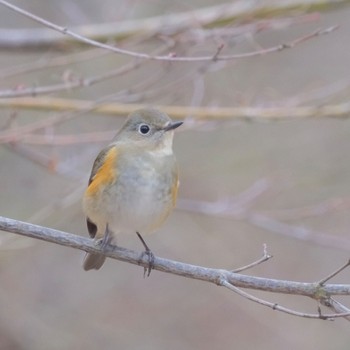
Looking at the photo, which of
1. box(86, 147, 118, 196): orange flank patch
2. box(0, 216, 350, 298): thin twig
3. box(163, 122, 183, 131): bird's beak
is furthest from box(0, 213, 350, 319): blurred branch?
box(163, 122, 183, 131): bird's beak

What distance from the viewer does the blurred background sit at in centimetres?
667

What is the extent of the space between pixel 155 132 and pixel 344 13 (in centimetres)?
521

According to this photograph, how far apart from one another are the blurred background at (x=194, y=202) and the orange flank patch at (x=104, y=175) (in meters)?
1.49

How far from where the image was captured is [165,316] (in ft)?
30.1

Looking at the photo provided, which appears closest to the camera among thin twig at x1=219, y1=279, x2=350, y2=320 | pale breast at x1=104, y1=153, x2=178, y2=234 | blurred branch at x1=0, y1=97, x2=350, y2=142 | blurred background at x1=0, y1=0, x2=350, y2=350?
thin twig at x1=219, y1=279, x2=350, y2=320

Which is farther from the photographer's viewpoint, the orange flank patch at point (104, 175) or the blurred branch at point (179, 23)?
the blurred branch at point (179, 23)

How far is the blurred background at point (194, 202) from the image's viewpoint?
21.9 feet

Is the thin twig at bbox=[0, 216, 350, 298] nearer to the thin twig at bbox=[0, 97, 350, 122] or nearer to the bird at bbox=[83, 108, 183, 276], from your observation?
the bird at bbox=[83, 108, 183, 276]

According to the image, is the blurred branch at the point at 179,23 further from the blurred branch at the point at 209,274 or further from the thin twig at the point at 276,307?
the thin twig at the point at 276,307

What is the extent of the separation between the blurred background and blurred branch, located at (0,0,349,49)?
0.08ft

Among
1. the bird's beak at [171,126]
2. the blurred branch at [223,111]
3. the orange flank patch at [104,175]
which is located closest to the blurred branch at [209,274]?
the orange flank patch at [104,175]

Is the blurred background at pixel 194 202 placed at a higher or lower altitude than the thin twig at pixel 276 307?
higher

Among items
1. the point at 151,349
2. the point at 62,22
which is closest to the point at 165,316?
the point at 151,349

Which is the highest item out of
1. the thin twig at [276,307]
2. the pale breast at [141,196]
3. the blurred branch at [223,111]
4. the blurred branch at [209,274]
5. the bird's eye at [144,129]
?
the blurred branch at [223,111]
